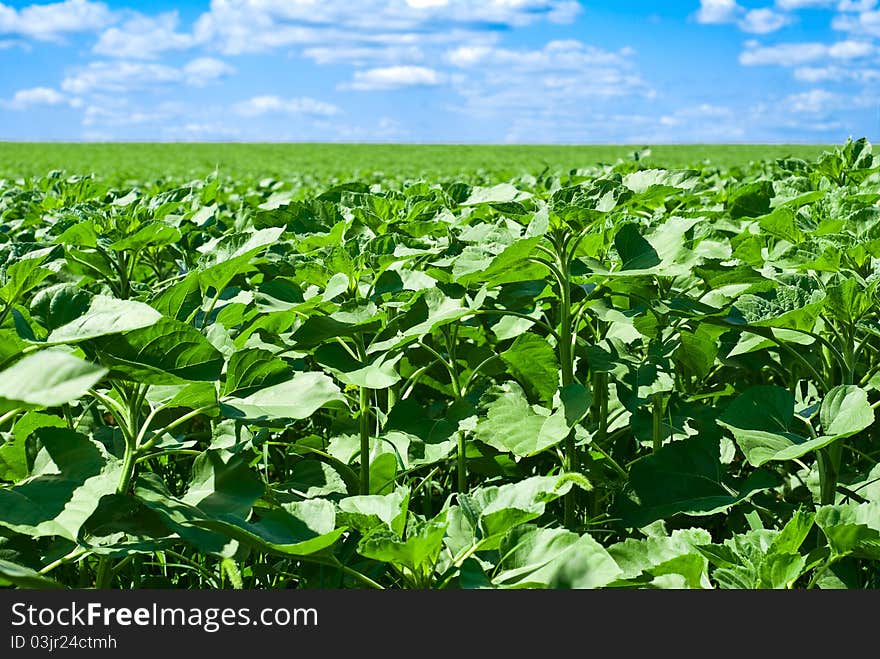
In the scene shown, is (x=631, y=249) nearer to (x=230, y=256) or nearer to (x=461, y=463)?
(x=461, y=463)

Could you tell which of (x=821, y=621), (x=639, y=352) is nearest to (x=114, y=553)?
(x=821, y=621)

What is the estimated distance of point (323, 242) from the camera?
2777mm

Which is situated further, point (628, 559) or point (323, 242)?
point (323, 242)

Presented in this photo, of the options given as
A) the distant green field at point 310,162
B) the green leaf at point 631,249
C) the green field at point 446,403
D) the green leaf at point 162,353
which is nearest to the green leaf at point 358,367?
the green field at point 446,403

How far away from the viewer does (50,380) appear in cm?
113

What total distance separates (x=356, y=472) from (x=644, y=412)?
86 cm

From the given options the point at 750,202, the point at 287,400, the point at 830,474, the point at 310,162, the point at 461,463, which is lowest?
the point at 461,463

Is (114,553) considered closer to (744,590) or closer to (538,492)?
(538,492)

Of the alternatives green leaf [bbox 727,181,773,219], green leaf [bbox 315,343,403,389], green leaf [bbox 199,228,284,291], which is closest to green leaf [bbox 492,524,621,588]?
green leaf [bbox 315,343,403,389]

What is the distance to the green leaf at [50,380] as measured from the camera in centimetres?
109

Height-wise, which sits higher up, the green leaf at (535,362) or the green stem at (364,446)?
the green leaf at (535,362)

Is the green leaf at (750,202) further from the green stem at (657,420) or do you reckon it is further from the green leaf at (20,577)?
the green leaf at (20,577)

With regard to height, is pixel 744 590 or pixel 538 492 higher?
pixel 538 492

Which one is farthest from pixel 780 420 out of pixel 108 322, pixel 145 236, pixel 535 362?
pixel 145 236
